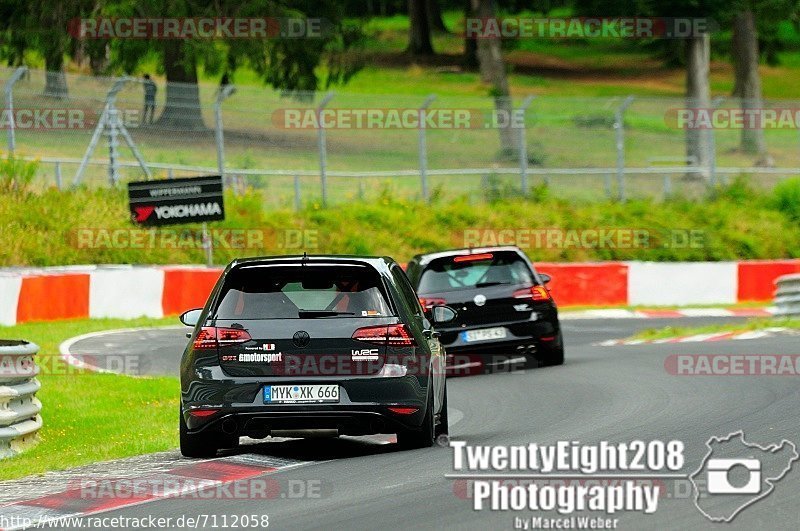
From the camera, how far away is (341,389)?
10.6m

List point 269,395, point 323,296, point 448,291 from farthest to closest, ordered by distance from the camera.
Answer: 1. point 448,291
2. point 323,296
3. point 269,395

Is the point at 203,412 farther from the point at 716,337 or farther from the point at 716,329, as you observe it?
the point at 716,329

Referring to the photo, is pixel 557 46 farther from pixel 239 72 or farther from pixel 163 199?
pixel 163 199

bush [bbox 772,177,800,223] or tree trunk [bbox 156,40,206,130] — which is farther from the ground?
tree trunk [bbox 156,40,206,130]

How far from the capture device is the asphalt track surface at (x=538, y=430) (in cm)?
830

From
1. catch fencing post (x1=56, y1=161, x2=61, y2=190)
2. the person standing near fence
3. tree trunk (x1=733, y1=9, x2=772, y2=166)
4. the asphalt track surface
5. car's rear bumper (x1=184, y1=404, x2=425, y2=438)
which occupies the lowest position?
the asphalt track surface

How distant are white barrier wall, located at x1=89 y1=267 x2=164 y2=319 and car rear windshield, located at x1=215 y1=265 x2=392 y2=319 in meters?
13.2

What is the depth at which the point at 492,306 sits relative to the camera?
59.4ft

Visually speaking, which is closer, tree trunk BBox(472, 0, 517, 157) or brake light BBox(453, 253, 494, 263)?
brake light BBox(453, 253, 494, 263)

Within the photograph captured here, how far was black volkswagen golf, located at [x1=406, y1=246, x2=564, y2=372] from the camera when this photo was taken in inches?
712

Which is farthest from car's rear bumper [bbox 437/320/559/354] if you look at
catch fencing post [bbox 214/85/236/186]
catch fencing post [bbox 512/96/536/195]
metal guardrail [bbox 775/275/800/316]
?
catch fencing post [bbox 512/96/536/195]

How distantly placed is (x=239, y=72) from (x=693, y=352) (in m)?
64.2

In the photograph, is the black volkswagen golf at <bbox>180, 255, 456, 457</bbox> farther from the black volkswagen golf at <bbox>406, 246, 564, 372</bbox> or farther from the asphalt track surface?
the black volkswagen golf at <bbox>406, 246, 564, 372</bbox>

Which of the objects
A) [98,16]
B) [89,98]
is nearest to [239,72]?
[98,16]
